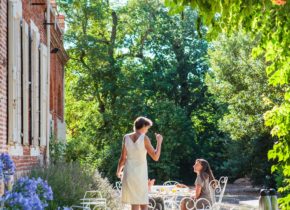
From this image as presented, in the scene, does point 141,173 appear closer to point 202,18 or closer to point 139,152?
point 139,152

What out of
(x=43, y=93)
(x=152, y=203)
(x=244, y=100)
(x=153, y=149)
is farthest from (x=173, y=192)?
(x=244, y=100)

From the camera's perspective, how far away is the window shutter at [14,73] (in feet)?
35.6

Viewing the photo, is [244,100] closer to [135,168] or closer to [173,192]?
[173,192]

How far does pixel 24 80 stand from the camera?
1227 centimetres

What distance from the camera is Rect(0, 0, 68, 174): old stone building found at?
10.8 m

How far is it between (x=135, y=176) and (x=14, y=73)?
Answer: 255 cm

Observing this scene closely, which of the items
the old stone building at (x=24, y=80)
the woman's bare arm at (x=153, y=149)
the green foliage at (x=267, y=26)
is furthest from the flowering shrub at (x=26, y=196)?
the old stone building at (x=24, y=80)

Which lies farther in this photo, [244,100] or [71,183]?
[244,100]

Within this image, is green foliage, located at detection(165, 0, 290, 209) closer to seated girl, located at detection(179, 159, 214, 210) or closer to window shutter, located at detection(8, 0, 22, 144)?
seated girl, located at detection(179, 159, 214, 210)

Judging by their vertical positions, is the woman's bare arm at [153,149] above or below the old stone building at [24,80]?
below

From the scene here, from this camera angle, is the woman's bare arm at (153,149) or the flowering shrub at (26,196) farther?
the woman's bare arm at (153,149)

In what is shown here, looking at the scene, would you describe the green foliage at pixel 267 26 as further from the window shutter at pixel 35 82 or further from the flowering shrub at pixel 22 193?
the window shutter at pixel 35 82

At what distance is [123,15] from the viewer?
3719 cm

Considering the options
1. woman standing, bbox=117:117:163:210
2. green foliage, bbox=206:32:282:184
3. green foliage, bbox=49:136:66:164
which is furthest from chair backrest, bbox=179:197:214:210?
green foliage, bbox=206:32:282:184
